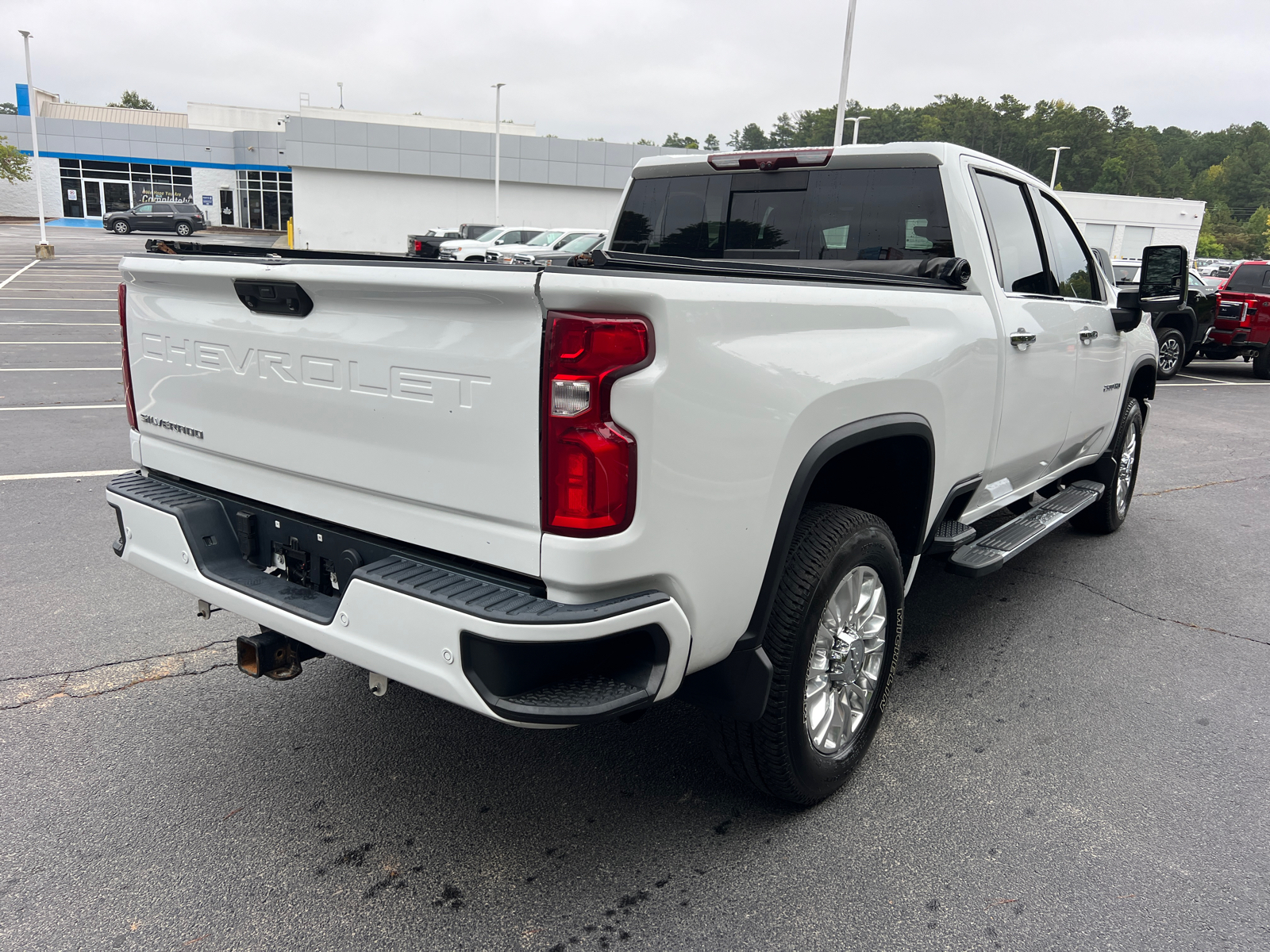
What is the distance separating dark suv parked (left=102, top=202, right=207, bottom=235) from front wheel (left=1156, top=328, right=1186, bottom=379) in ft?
132

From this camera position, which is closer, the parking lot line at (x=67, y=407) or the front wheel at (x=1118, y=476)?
the front wheel at (x=1118, y=476)

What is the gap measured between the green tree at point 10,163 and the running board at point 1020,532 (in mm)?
51409

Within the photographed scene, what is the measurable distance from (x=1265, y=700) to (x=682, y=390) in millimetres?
3261

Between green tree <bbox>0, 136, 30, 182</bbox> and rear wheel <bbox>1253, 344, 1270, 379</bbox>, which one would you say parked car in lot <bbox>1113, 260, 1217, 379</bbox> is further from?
green tree <bbox>0, 136, 30, 182</bbox>

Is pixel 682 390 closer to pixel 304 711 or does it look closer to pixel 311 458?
pixel 311 458

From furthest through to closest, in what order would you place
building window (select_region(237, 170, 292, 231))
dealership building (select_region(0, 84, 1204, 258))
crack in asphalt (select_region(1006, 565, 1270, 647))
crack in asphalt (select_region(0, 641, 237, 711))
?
building window (select_region(237, 170, 292, 231)) → dealership building (select_region(0, 84, 1204, 258)) → crack in asphalt (select_region(1006, 565, 1270, 647)) → crack in asphalt (select_region(0, 641, 237, 711))

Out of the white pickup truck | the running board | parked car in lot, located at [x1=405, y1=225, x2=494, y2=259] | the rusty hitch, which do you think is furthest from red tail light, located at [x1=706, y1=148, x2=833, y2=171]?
parked car in lot, located at [x1=405, y1=225, x2=494, y2=259]

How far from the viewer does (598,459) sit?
6.43 feet

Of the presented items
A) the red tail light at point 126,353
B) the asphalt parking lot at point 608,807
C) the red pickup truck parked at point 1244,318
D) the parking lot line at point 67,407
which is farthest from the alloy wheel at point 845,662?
the red pickup truck parked at point 1244,318

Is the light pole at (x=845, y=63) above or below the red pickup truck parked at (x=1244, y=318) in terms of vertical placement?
above

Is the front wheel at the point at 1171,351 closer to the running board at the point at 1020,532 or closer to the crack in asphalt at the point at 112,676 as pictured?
the running board at the point at 1020,532

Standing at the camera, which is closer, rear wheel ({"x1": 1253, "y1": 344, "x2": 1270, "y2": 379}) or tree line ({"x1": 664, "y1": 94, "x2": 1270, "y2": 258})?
rear wheel ({"x1": 1253, "y1": 344, "x2": 1270, "y2": 379})

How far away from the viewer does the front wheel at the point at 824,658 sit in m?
2.56

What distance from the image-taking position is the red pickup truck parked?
1512cm
